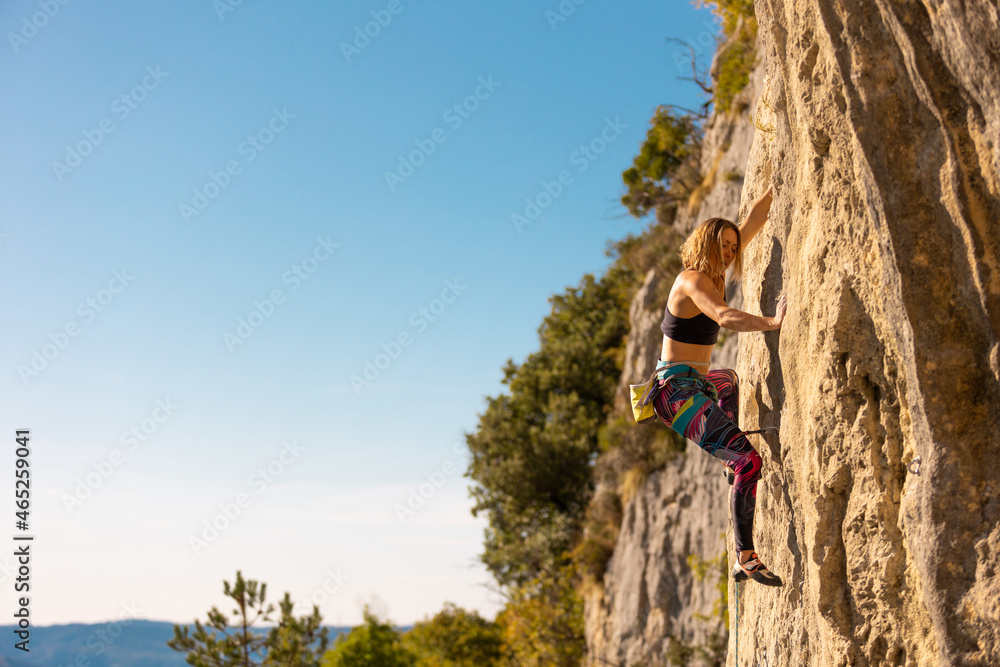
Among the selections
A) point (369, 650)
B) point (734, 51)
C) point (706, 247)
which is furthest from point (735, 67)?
point (369, 650)

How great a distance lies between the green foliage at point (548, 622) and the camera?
64.0ft

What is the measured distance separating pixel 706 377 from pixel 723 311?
0.83 metres

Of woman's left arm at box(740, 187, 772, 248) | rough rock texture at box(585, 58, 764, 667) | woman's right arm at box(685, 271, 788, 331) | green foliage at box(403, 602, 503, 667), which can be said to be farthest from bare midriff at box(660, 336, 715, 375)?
green foliage at box(403, 602, 503, 667)

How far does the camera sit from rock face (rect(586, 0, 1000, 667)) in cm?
339

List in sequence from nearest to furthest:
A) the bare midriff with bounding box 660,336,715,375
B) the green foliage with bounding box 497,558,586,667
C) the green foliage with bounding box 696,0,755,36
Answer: the bare midriff with bounding box 660,336,715,375, the green foliage with bounding box 696,0,755,36, the green foliage with bounding box 497,558,586,667

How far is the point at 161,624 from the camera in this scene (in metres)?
111

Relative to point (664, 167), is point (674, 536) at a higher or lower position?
lower

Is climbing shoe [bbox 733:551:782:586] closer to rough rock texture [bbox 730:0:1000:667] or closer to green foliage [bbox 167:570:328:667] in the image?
rough rock texture [bbox 730:0:1000:667]

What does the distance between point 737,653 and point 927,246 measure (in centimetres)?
405

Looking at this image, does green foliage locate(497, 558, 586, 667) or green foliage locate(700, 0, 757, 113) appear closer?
green foliage locate(700, 0, 757, 113)

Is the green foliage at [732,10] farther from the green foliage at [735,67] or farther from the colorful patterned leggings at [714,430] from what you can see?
the colorful patterned leggings at [714,430]

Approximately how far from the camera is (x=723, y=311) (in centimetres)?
477

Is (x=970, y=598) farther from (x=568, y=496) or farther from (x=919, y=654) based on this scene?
(x=568, y=496)

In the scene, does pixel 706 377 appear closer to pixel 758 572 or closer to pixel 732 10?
pixel 758 572
